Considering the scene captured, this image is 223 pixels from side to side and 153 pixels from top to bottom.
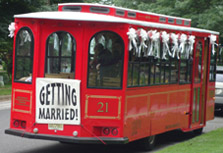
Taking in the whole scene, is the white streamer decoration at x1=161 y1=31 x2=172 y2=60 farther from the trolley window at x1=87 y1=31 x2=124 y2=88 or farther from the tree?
the tree

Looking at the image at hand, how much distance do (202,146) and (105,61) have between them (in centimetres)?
288

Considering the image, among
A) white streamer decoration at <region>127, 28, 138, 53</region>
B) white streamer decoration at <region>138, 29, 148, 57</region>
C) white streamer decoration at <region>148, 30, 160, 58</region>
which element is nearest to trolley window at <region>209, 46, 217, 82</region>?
white streamer decoration at <region>148, 30, 160, 58</region>

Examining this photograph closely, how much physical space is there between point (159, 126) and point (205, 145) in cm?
105

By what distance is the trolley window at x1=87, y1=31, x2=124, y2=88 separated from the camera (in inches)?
376

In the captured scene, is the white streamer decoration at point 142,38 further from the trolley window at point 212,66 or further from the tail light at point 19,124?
the trolley window at point 212,66

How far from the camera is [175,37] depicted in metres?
11.4

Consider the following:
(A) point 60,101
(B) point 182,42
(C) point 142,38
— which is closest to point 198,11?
(B) point 182,42

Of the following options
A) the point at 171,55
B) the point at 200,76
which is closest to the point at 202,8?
the point at 200,76

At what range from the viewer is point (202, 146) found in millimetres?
10820

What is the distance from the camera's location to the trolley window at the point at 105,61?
9.56 metres

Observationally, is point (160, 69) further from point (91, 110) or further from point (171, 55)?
point (91, 110)

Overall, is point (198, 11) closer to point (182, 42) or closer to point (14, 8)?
point (14, 8)

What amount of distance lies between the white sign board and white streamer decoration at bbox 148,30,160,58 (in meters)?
1.81

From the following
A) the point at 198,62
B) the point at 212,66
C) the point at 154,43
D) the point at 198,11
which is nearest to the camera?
the point at 154,43
